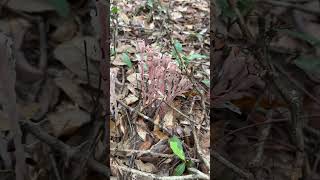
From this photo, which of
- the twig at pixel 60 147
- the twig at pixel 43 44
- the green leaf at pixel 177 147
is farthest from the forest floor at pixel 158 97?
the twig at pixel 43 44

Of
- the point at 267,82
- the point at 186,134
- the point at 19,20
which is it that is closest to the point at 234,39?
the point at 267,82

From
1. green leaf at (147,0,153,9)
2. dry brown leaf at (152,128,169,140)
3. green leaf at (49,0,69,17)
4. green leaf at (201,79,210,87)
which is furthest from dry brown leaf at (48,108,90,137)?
green leaf at (147,0,153,9)

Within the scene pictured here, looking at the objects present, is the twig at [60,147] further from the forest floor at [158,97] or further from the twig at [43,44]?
the forest floor at [158,97]

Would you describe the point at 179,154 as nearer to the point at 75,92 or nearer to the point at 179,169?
the point at 179,169

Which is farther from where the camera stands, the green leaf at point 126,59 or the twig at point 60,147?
the green leaf at point 126,59

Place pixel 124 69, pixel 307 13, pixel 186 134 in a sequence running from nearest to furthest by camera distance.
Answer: pixel 307 13, pixel 186 134, pixel 124 69

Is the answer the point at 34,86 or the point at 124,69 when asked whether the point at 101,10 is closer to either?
the point at 34,86

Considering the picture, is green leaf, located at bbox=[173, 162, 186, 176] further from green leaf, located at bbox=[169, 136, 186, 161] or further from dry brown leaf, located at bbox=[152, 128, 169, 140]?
dry brown leaf, located at bbox=[152, 128, 169, 140]
